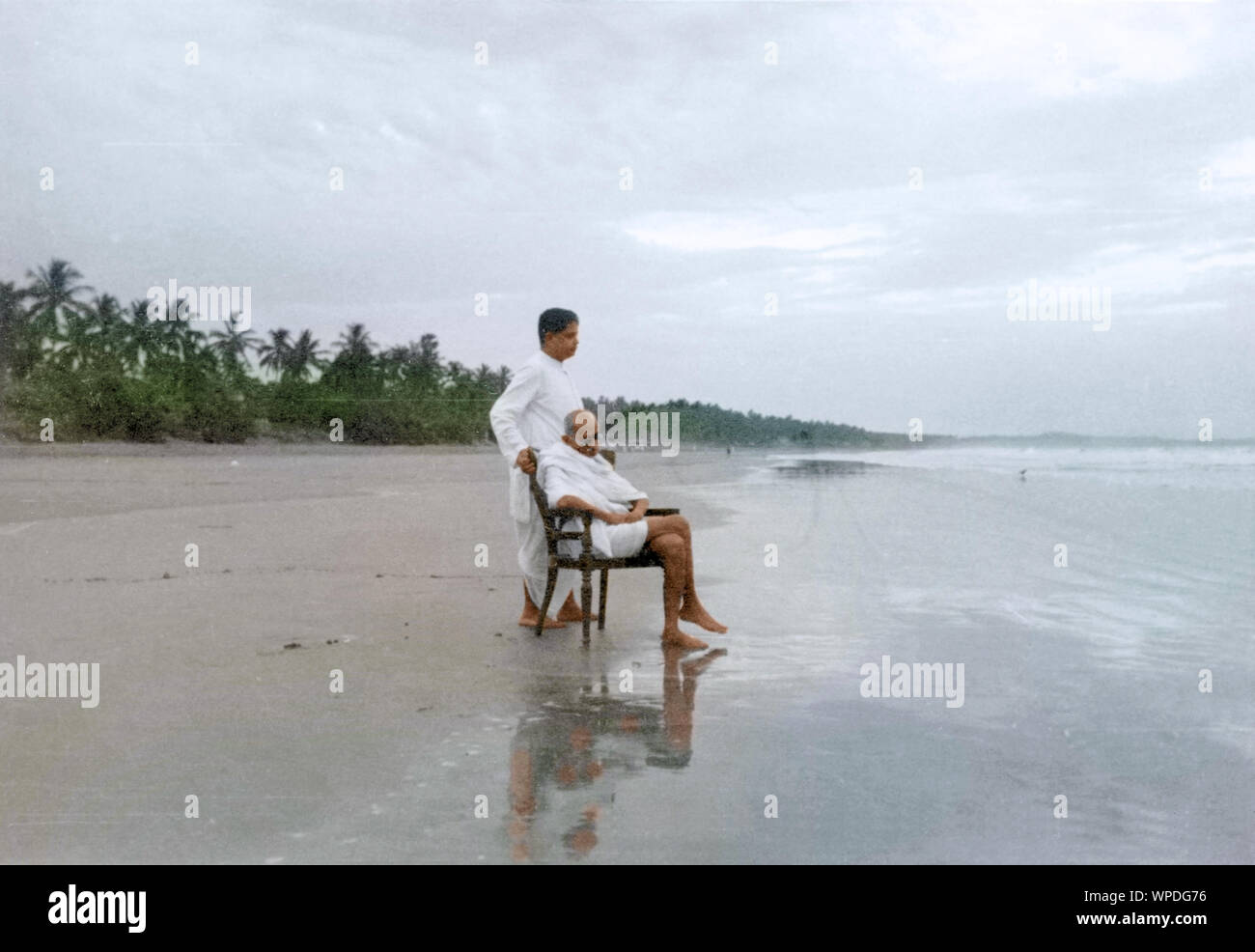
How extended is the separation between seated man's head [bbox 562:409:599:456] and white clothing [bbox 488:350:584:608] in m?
0.25

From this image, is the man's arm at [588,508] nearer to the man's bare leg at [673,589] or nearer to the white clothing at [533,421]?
the man's bare leg at [673,589]

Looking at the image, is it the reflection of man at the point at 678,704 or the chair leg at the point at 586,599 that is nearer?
the reflection of man at the point at 678,704

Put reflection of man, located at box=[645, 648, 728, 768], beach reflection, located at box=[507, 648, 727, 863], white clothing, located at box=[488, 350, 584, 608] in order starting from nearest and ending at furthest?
1. beach reflection, located at box=[507, 648, 727, 863]
2. reflection of man, located at box=[645, 648, 728, 768]
3. white clothing, located at box=[488, 350, 584, 608]

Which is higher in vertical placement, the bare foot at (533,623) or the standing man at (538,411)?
the standing man at (538,411)

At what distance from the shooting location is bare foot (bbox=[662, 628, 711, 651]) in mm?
6875

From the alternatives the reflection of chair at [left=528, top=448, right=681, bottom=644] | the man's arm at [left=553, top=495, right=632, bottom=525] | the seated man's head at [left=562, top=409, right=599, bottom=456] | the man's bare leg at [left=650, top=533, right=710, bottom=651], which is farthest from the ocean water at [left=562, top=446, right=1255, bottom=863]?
the seated man's head at [left=562, top=409, right=599, bottom=456]

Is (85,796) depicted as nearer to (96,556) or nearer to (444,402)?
(96,556)

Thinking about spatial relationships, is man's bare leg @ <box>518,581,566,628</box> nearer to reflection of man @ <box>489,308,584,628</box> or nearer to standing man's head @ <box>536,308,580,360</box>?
reflection of man @ <box>489,308,584,628</box>

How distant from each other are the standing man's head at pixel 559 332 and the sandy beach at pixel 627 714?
1.86 meters

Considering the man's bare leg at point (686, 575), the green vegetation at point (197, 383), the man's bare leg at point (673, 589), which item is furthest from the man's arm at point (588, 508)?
the green vegetation at point (197, 383)

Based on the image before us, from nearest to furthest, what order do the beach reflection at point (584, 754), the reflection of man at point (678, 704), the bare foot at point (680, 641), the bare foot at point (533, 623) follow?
1. the beach reflection at point (584, 754)
2. the reflection of man at point (678, 704)
3. the bare foot at point (680, 641)
4. the bare foot at point (533, 623)

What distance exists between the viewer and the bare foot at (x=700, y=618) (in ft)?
23.2

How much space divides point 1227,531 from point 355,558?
10.9 m
